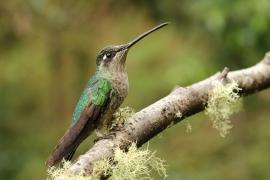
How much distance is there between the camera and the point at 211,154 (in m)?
7.56

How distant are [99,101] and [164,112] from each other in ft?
1.96

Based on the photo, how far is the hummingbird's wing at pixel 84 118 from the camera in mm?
4180

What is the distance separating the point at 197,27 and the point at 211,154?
4.32ft

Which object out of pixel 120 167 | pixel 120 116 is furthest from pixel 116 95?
pixel 120 167

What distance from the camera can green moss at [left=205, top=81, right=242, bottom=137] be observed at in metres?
4.64

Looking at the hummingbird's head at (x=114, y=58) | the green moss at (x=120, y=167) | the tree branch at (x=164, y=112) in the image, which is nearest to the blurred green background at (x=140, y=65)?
the hummingbird's head at (x=114, y=58)

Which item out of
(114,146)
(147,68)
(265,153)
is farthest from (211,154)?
(114,146)

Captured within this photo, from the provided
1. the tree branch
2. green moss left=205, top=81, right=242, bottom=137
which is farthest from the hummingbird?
green moss left=205, top=81, right=242, bottom=137

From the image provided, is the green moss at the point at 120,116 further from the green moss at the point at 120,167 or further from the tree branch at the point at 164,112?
the green moss at the point at 120,167

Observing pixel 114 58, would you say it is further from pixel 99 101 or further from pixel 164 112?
pixel 164 112

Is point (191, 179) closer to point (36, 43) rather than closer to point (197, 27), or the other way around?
point (197, 27)

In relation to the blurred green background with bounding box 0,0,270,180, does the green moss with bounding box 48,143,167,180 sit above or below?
below

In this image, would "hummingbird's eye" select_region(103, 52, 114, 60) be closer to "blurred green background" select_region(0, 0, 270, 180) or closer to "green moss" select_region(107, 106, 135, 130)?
"green moss" select_region(107, 106, 135, 130)

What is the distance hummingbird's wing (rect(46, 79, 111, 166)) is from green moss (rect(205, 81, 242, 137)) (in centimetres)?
68
